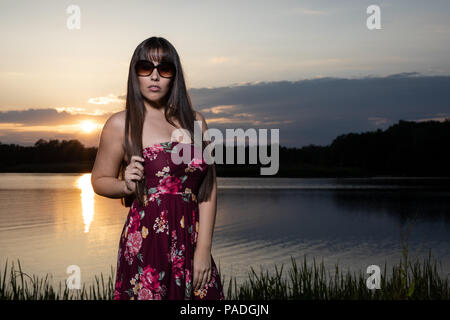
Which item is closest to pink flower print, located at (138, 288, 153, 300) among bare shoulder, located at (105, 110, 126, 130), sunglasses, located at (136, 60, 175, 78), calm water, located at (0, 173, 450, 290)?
bare shoulder, located at (105, 110, 126, 130)

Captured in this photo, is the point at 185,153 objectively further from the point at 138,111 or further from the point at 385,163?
the point at 385,163

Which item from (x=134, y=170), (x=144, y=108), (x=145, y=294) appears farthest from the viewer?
(x=144, y=108)

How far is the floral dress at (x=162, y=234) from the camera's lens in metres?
2.82

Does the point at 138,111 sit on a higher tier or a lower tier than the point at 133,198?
higher

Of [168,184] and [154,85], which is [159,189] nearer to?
[168,184]

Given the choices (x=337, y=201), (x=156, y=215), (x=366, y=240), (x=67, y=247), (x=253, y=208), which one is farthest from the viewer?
(x=337, y=201)

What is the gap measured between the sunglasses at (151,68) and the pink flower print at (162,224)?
71 cm

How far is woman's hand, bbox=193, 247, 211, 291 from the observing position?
Answer: 2.87 meters

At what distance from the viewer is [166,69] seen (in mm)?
2869

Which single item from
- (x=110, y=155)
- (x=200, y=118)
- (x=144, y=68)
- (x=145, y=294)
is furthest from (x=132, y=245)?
(x=144, y=68)

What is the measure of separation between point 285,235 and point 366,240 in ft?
10.9

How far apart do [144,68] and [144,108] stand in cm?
21

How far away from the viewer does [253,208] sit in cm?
3331
